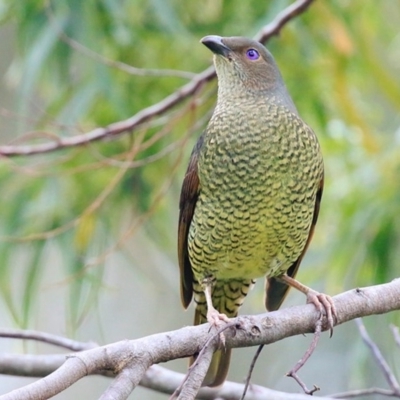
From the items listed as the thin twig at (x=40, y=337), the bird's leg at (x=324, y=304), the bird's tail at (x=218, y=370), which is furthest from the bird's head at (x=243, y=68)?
the thin twig at (x=40, y=337)

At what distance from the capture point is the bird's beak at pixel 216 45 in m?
3.78

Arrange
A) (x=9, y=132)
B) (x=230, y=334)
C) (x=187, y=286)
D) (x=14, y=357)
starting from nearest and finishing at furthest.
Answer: (x=230, y=334)
(x=14, y=357)
(x=187, y=286)
(x=9, y=132)

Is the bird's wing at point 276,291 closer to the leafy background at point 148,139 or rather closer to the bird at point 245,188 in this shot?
the bird at point 245,188

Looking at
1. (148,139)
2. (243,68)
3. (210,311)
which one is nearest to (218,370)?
(210,311)

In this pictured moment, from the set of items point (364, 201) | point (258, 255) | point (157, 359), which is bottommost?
point (157, 359)

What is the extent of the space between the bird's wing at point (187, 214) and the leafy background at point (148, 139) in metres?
0.24

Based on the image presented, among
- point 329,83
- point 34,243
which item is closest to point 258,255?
point 34,243

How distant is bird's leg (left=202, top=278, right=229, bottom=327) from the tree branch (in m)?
0.80

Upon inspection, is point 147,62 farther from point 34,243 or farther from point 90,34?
point 34,243

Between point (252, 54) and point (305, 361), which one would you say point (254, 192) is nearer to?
point (252, 54)

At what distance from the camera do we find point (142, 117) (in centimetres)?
414

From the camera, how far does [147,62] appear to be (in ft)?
16.3

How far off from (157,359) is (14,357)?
0.90 metres

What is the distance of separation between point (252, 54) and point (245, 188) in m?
0.68
